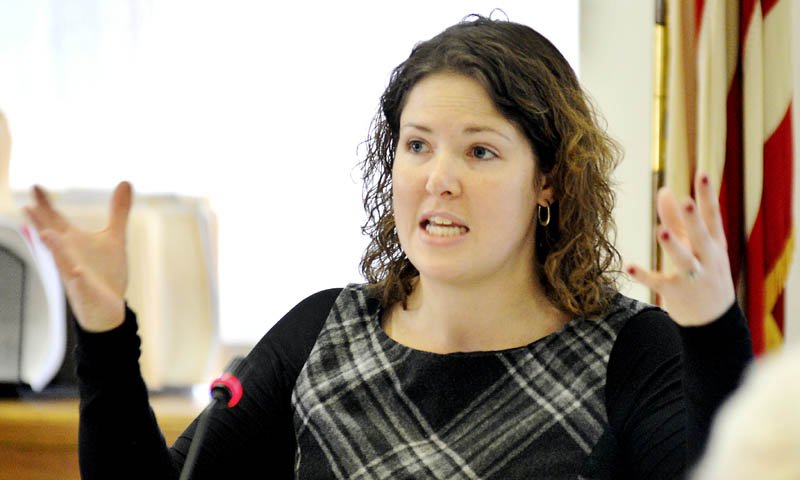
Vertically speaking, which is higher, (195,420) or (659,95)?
(659,95)

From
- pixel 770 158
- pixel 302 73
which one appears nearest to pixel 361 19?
pixel 302 73

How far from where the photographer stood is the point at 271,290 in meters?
2.66

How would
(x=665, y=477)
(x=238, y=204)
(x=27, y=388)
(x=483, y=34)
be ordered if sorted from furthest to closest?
1. (x=238, y=204)
2. (x=27, y=388)
3. (x=483, y=34)
4. (x=665, y=477)

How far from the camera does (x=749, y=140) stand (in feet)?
7.18

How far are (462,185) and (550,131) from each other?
0.60ft

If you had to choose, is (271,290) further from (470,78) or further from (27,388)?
(470,78)

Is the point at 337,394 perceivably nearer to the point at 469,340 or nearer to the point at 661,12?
the point at 469,340

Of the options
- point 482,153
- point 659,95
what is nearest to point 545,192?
point 482,153

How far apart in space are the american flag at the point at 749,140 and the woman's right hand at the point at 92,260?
58.1 inches

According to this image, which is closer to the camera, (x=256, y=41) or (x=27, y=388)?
(x=27, y=388)

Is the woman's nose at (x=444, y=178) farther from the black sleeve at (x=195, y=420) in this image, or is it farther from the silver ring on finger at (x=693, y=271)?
the silver ring on finger at (x=693, y=271)

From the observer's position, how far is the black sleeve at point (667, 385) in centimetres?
105

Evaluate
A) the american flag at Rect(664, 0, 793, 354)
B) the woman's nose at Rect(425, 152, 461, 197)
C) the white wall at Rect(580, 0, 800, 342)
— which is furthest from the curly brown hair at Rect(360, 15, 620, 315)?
the white wall at Rect(580, 0, 800, 342)

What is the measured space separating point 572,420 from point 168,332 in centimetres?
104
